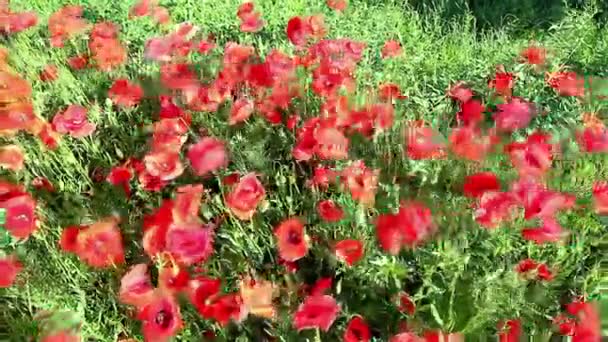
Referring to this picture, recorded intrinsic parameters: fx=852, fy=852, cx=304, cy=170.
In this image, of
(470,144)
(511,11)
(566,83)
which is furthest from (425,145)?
(511,11)

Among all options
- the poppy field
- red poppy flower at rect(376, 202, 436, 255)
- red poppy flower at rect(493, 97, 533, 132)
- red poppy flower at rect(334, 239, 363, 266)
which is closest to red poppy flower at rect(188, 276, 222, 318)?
the poppy field

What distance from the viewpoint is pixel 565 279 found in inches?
84.4

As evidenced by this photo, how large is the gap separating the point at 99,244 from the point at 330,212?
59 centimetres

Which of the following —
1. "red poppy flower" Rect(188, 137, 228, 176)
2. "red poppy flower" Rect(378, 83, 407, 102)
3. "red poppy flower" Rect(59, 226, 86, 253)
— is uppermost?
"red poppy flower" Rect(188, 137, 228, 176)

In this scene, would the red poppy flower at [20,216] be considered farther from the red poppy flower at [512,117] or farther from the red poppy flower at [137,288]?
the red poppy flower at [512,117]

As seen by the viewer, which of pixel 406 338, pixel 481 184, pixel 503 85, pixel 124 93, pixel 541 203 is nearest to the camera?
pixel 406 338

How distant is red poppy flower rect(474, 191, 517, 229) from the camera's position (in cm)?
199

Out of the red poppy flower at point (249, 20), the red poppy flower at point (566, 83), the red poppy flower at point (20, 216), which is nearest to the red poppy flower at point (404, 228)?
the red poppy flower at point (20, 216)

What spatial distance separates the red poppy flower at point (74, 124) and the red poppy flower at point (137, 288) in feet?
1.99

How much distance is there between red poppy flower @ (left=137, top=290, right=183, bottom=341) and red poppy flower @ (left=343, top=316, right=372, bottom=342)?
15.2 inches

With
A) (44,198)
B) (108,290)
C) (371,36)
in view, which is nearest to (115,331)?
(108,290)

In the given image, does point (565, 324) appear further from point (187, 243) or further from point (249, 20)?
point (249, 20)

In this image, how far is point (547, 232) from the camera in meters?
1.97

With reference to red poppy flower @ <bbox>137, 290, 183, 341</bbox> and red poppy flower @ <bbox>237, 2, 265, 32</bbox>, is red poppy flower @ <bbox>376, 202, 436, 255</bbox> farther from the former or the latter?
red poppy flower @ <bbox>237, 2, 265, 32</bbox>
